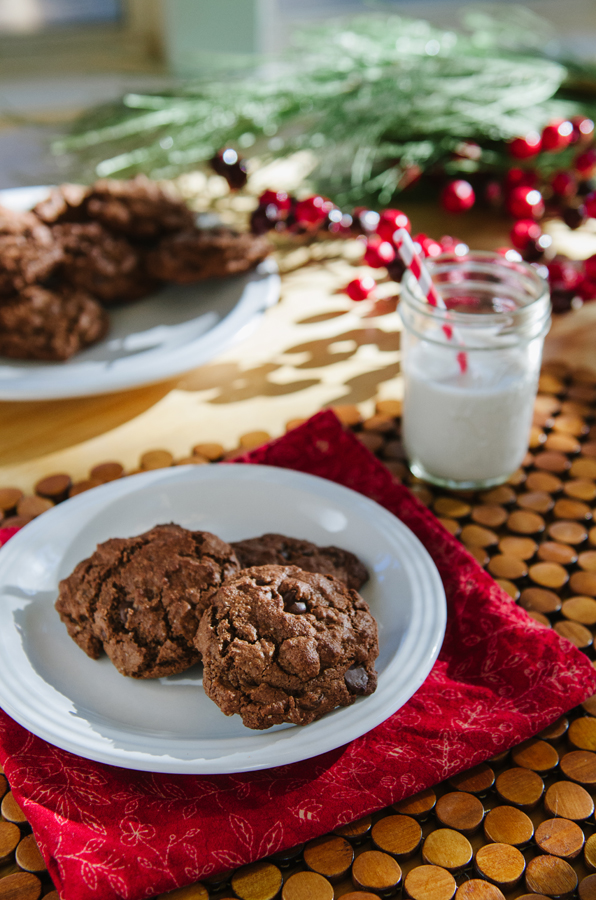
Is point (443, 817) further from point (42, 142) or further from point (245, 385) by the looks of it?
point (42, 142)

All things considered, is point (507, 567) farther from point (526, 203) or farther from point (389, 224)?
point (526, 203)

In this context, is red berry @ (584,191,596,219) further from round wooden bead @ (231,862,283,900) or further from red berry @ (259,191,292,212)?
round wooden bead @ (231,862,283,900)

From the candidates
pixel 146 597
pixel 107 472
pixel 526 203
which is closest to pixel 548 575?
pixel 146 597

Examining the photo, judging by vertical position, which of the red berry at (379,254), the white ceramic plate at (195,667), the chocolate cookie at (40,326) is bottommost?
the white ceramic plate at (195,667)

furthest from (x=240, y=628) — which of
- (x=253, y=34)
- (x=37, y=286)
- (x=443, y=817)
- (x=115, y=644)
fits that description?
(x=253, y=34)

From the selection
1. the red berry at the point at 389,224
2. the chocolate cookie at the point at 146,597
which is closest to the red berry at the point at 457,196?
the red berry at the point at 389,224

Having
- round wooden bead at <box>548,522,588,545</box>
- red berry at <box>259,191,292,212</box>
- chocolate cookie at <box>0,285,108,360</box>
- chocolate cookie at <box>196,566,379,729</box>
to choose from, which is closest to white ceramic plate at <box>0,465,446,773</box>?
chocolate cookie at <box>196,566,379,729</box>

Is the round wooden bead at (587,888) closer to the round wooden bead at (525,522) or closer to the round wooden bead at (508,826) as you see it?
the round wooden bead at (508,826)
